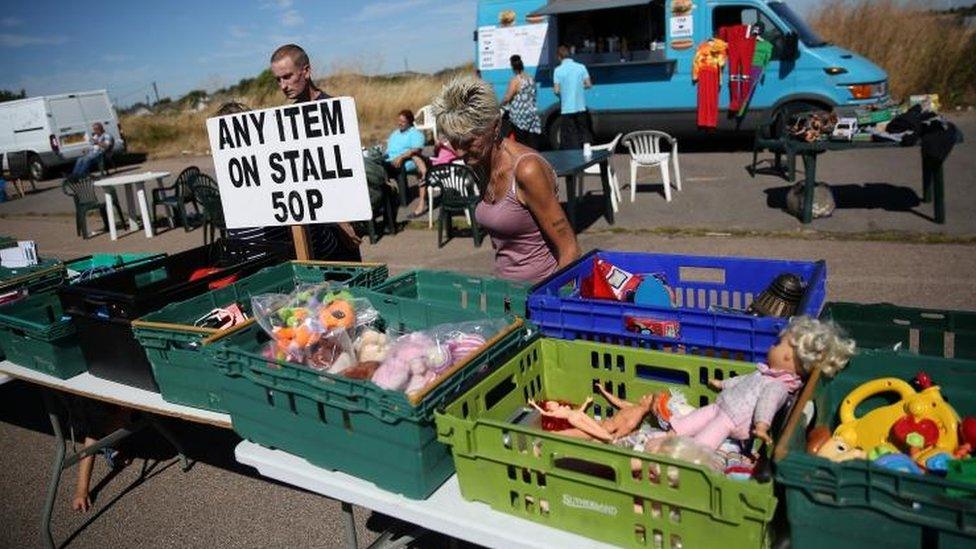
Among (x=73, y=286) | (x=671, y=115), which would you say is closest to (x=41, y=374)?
(x=73, y=286)

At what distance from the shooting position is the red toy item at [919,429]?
184 centimetres

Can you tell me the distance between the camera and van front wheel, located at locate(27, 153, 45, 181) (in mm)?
21766

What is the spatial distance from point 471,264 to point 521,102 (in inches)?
181

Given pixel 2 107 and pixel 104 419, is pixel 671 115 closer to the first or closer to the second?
pixel 104 419

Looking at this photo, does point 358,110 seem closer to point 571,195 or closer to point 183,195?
point 183,195

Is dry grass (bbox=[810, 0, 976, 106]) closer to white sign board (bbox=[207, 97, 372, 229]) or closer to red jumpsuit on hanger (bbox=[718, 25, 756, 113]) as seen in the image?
red jumpsuit on hanger (bbox=[718, 25, 756, 113])

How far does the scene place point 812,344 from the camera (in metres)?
1.95

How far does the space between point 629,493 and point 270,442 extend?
4.13ft

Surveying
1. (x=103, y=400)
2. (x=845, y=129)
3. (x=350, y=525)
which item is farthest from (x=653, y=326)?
(x=845, y=129)

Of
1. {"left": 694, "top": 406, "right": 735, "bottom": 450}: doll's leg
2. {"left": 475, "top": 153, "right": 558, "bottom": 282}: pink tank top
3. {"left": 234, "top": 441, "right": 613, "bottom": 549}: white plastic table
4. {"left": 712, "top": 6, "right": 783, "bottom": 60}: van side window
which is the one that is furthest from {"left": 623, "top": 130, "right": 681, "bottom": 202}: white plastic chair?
{"left": 234, "top": 441, "right": 613, "bottom": 549}: white plastic table

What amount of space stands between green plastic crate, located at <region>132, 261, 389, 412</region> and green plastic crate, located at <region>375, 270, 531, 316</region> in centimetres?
21

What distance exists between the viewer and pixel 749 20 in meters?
12.0

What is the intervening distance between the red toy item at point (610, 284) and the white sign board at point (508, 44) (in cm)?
1159

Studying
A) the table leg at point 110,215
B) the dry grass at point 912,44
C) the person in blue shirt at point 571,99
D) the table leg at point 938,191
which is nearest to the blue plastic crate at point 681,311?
the table leg at point 938,191
